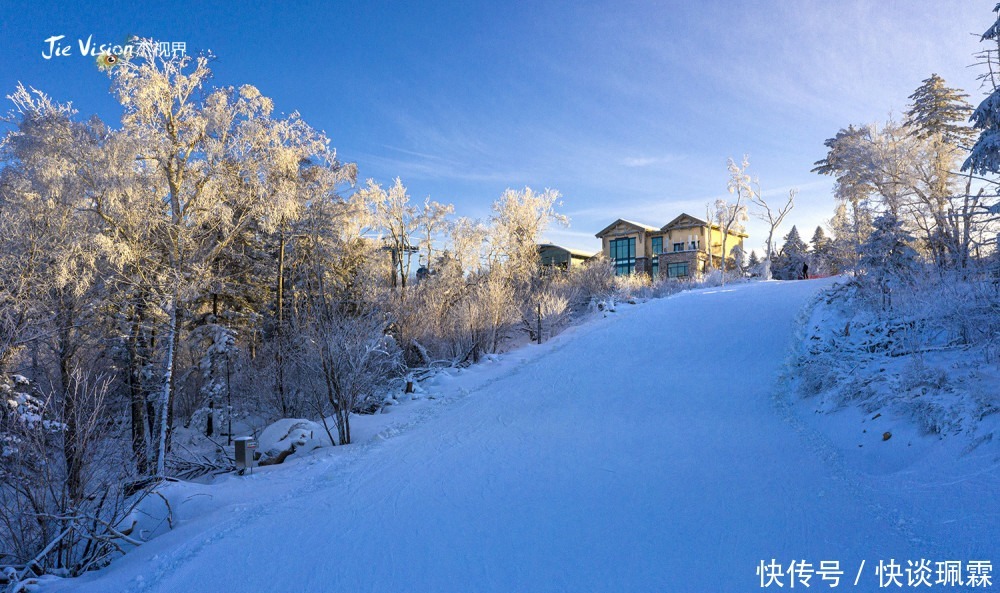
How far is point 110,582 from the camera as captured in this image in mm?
4742

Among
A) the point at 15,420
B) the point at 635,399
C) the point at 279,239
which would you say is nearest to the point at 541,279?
the point at 279,239

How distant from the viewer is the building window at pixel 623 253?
4836 centimetres

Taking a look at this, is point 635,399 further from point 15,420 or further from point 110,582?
point 15,420

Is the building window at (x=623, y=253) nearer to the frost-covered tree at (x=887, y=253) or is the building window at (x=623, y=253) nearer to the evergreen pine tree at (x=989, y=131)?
the frost-covered tree at (x=887, y=253)

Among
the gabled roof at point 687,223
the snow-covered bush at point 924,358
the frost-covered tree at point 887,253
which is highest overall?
the gabled roof at point 687,223

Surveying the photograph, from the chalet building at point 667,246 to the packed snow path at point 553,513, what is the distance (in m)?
35.9

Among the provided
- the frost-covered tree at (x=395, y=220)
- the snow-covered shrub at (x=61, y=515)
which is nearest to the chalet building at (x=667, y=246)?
the frost-covered tree at (x=395, y=220)

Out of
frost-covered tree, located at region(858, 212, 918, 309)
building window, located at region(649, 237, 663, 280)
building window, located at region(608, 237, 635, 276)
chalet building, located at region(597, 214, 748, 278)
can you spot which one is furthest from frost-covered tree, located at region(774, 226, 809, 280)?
frost-covered tree, located at region(858, 212, 918, 309)

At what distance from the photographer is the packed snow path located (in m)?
4.09

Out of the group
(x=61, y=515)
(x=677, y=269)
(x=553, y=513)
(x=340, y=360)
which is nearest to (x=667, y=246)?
(x=677, y=269)

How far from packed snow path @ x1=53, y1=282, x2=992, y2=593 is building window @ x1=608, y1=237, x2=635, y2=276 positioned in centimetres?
3928

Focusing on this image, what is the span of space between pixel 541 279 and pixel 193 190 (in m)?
19.1

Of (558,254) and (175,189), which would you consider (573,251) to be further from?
(175,189)

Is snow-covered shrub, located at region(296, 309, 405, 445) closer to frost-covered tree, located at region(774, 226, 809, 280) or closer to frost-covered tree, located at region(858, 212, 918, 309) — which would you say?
frost-covered tree, located at region(858, 212, 918, 309)
